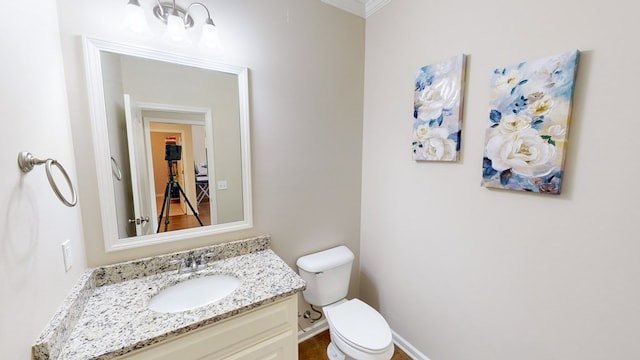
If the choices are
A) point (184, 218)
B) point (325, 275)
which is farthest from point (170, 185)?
point (325, 275)

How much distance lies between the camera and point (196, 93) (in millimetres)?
1327

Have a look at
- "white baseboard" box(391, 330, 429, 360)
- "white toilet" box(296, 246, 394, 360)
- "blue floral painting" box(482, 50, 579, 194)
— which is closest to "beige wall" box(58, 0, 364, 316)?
"white toilet" box(296, 246, 394, 360)

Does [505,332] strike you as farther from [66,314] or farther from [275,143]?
[66,314]

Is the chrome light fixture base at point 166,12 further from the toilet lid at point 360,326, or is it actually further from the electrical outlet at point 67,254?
the toilet lid at point 360,326

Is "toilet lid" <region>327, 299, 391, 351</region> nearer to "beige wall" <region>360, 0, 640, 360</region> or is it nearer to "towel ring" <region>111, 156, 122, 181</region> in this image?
"beige wall" <region>360, 0, 640, 360</region>

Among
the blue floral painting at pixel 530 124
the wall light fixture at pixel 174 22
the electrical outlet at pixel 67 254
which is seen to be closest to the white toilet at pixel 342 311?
the blue floral painting at pixel 530 124

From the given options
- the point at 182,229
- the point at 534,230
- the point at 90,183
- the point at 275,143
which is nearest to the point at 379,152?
the point at 275,143

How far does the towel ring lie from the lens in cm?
116

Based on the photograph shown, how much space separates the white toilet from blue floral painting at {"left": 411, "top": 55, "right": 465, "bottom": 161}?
0.91 metres

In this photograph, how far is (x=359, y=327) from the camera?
1.40m

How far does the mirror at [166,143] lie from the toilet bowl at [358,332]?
798 mm

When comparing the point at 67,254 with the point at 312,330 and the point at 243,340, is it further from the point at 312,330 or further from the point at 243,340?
the point at 312,330

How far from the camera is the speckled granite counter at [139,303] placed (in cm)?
80

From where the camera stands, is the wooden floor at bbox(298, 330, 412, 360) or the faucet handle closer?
the faucet handle
